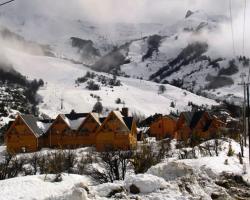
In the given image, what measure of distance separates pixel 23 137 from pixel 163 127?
33.8 m

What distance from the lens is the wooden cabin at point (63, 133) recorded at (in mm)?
84625

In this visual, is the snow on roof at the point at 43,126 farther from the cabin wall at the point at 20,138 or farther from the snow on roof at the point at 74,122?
the snow on roof at the point at 74,122

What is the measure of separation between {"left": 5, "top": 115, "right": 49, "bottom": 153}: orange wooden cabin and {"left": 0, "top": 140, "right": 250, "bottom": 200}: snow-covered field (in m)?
53.6

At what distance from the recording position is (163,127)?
104 m

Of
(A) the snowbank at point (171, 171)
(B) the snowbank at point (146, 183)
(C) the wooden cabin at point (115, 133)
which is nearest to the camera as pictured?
(B) the snowbank at point (146, 183)

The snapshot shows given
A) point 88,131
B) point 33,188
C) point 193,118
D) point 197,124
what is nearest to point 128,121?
point 88,131

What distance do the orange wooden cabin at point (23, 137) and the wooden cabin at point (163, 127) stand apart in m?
29.2

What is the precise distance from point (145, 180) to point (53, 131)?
2644 inches

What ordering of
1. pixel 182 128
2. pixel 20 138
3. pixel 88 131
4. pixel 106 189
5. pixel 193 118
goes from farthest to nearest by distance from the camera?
pixel 193 118
pixel 182 128
pixel 20 138
pixel 88 131
pixel 106 189

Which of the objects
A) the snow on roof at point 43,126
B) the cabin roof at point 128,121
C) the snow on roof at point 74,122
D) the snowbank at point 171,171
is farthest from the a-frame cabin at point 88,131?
the snowbank at point 171,171

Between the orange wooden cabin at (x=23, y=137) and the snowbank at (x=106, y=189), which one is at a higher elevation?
the orange wooden cabin at (x=23, y=137)

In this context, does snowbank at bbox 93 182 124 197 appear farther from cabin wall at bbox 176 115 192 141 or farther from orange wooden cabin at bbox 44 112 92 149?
cabin wall at bbox 176 115 192 141

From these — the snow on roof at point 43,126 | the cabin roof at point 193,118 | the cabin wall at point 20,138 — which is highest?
the cabin roof at point 193,118

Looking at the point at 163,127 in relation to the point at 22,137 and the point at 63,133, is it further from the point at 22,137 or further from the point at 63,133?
the point at 22,137
